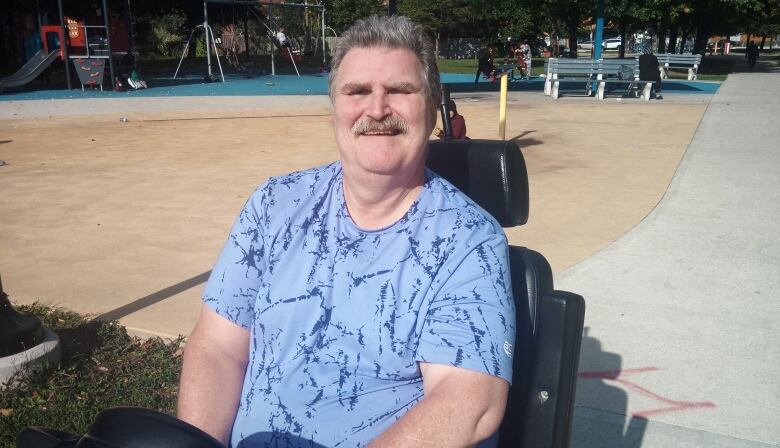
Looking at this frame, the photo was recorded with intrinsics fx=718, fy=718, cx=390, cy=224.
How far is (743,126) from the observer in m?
12.9

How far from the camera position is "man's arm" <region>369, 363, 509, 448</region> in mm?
1590

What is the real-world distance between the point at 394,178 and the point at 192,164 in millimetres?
7585

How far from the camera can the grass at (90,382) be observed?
3037 millimetres

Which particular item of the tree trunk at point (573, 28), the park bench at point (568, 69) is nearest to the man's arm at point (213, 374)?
the park bench at point (568, 69)

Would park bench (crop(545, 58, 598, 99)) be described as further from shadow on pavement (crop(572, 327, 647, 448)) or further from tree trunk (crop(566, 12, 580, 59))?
shadow on pavement (crop(572, 327, 647, 448))

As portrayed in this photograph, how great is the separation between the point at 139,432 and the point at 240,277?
944 mm

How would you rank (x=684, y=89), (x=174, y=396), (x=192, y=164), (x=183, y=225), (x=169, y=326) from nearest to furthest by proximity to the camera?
1. (x=174, y=396)
2. (x=169, y=326)
3. (x=183, y=225)
4. (x=192, y=164)
5. (x=684, y=89)

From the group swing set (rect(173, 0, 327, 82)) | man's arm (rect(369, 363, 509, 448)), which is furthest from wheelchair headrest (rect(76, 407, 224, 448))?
swing set (rect(173, 0, 327, 82))

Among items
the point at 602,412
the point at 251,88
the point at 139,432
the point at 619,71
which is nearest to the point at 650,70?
the point at 619,71

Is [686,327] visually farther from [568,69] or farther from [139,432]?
[568,69]

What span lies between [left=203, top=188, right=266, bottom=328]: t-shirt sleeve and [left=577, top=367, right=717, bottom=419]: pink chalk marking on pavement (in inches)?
73.9

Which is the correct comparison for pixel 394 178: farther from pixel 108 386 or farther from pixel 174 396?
pixel 108 386

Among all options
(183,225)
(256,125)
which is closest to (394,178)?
(183,225)

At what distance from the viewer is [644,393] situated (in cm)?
325
